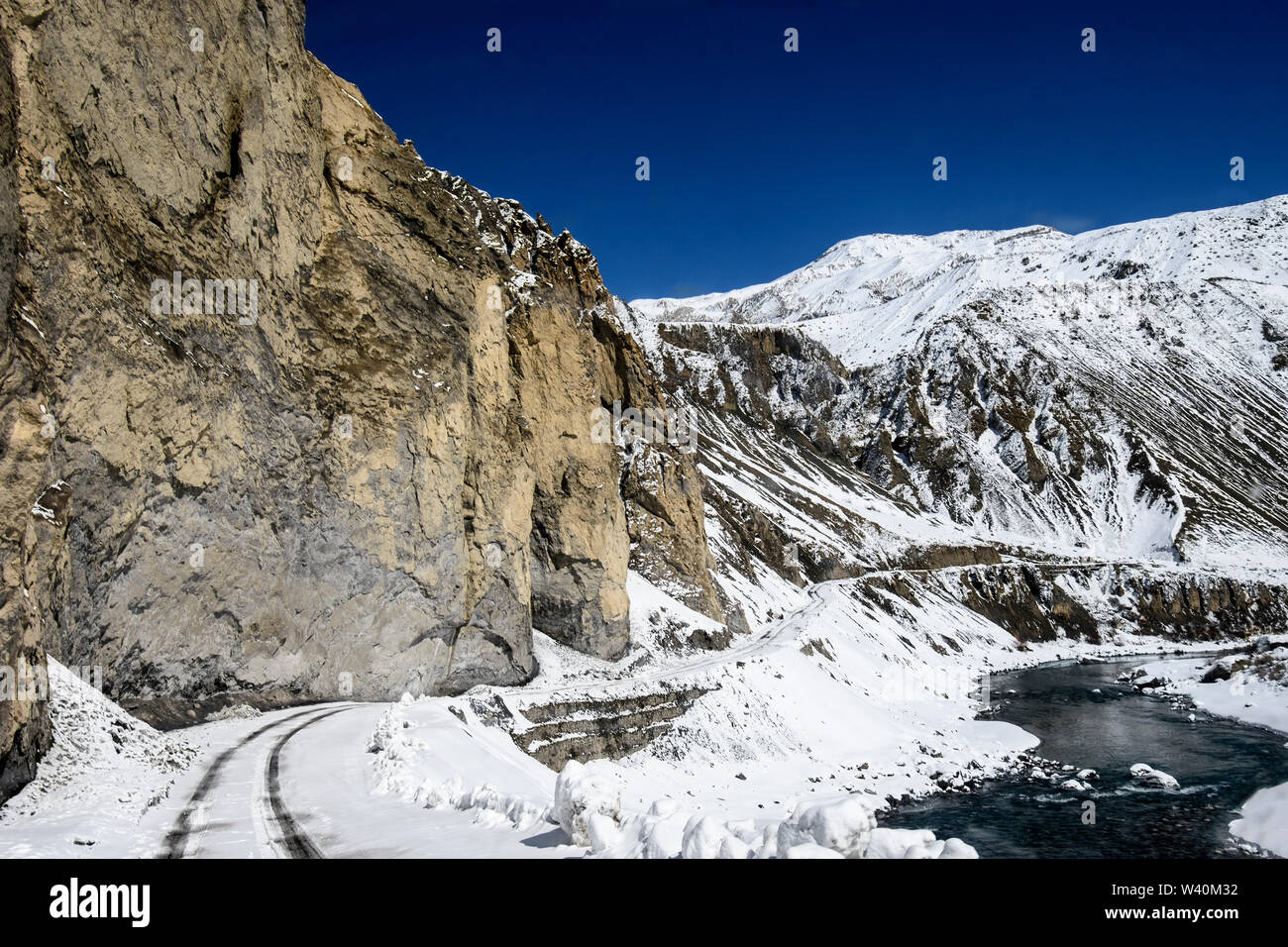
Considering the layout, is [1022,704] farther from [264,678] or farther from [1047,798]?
[264,678]

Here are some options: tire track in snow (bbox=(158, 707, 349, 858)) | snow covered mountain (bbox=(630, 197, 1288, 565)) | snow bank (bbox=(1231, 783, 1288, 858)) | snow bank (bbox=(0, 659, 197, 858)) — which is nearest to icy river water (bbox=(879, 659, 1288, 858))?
snow bank (bbox=(1231, 783, 1288, 858))

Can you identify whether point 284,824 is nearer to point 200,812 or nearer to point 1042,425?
point 200,812

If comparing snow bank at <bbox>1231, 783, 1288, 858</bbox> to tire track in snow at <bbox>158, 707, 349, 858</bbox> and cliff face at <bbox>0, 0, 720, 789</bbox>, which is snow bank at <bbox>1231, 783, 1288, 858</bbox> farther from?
cliff face at <bbox>0, 0, 720, 789</bbox>

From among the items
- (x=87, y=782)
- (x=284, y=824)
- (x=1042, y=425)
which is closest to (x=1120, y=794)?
(x=284, y=824)

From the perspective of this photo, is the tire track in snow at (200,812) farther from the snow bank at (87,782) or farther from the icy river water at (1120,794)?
the icy river water at (1120,794)

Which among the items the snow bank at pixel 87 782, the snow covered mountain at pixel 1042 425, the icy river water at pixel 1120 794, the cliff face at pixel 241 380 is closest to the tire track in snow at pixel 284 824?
the snow bank at pixel 87 782
